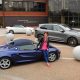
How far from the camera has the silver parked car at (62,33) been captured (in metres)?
20.1

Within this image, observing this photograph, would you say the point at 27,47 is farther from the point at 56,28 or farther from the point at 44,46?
the point at 56,28

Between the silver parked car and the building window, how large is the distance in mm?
33579

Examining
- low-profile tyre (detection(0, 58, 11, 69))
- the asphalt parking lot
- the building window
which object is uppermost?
the building window

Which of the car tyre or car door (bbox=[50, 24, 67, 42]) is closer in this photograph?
the car tyre

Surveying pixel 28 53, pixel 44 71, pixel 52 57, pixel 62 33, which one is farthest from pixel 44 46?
pixel 62 33

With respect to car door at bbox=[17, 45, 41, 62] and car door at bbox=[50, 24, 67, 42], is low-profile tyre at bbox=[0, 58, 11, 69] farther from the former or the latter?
car door at bbox=[50, 24, 67, 42]

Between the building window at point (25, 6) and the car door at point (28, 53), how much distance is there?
140 feet

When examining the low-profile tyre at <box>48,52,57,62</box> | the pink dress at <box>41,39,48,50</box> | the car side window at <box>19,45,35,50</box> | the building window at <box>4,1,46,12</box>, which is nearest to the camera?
the car side window at <box>19,45,35,50</box>

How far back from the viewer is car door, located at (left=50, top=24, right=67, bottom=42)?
20.9m

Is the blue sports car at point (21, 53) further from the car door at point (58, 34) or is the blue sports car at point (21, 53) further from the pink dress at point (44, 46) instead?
the car door at point (58, 34)

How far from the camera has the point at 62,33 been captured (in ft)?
68.4

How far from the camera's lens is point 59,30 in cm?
2134

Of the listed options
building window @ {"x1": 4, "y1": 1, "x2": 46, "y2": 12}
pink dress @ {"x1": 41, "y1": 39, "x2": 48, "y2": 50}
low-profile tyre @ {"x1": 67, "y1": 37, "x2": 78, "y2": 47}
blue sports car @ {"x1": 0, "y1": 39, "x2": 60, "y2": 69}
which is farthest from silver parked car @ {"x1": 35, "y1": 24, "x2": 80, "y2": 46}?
building window @ {"x1": 4, "y1": 1, "x2": 46, "y2": 12}

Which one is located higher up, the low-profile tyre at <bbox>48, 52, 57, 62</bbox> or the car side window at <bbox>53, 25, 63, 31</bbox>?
the car side window at <bbox>53, 25, 63, 31</bbox>
